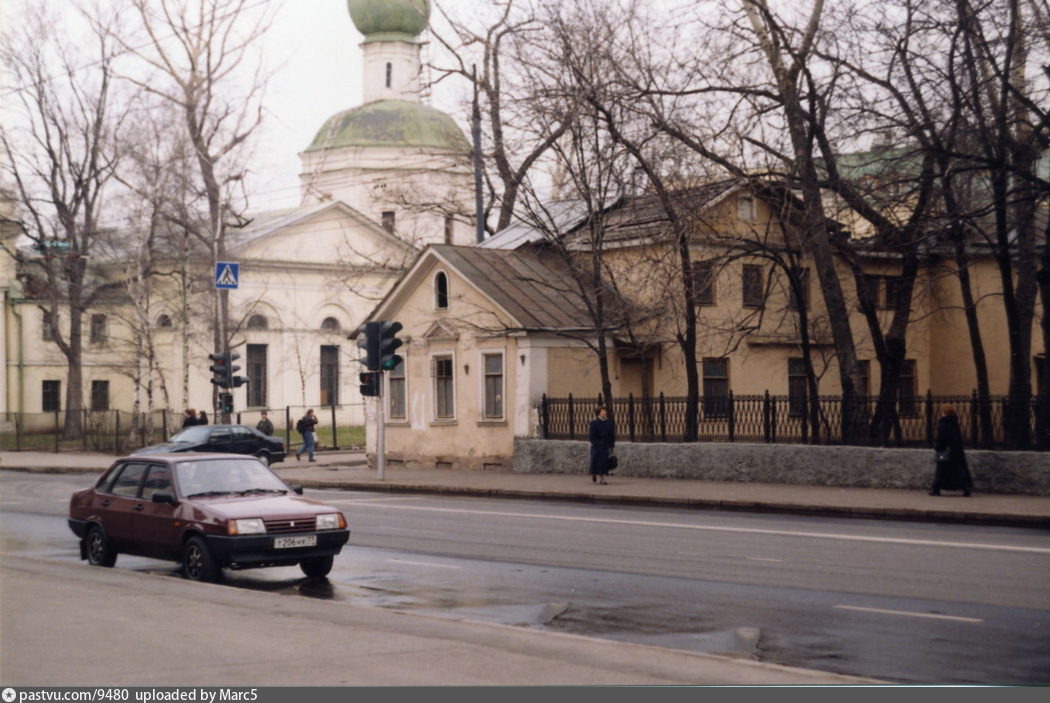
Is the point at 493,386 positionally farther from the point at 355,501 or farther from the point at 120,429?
the point at 120,429

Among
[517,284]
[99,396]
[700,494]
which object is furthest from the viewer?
[99,396]

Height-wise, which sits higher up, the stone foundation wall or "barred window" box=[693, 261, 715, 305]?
"barred window" box=[693, 261, 715, 305]

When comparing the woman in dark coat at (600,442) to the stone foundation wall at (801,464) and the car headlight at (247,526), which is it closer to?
the stone foundation wall at (801,464)

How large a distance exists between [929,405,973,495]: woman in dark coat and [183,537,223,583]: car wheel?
13.8 m

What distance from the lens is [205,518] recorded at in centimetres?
1488

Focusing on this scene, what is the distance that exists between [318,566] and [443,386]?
74.5ft

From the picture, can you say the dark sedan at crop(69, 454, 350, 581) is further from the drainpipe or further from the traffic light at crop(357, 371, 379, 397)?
the drainpipe

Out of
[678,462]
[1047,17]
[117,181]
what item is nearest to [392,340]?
[678,462]

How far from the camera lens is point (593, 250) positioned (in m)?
32.5

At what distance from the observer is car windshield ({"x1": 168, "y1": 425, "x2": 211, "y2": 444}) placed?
38.2m

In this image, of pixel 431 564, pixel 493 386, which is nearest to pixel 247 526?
pixel 431 564

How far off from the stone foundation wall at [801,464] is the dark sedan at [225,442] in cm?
872

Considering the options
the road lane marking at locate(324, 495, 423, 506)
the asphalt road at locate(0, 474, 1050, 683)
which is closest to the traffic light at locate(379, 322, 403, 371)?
the road lane marking at locate(324, 495, 423, 506)

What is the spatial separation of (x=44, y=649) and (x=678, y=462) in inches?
880
